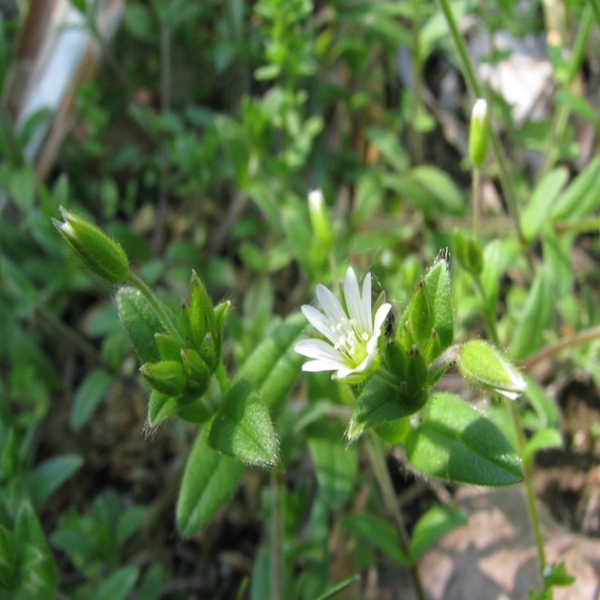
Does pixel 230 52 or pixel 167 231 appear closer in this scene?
pixel 230 52

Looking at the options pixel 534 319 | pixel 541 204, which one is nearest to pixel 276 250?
pixel 541 204

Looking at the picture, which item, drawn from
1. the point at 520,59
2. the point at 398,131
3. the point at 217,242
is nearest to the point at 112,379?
the point at 217,242

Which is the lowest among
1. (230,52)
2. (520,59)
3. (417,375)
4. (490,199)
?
(490,199)

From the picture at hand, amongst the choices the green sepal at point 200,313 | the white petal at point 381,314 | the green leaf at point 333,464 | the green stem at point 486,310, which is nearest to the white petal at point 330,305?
the white petal at point 381,314

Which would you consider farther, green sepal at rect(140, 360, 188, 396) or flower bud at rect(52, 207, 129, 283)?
flower bud at rect(52, 207, 129, 283)

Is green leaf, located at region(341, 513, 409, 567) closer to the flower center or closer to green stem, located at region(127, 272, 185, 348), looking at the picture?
the flower center

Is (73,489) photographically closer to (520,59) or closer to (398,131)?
(398,131)

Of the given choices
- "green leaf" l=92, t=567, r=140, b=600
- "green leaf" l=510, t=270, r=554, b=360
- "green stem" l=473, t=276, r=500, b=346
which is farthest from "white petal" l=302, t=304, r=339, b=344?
"green leaf" l=92, t=567, r=140, b=600

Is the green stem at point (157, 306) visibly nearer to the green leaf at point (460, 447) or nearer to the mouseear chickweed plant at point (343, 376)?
the mouseear chickweed plant at point (343, 376)
